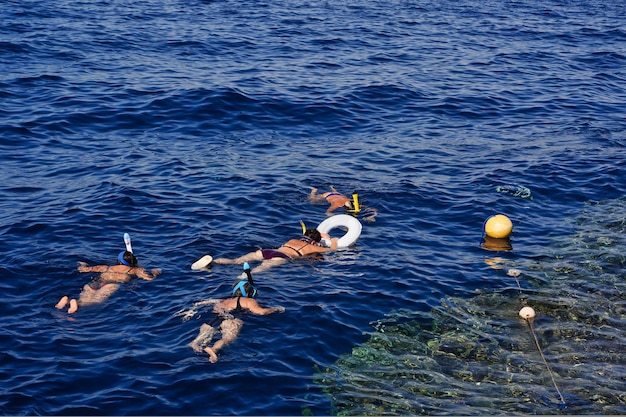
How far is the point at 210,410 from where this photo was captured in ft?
35.0

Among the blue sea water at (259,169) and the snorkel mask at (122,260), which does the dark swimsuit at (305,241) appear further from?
the snorkel mask at (122,260)

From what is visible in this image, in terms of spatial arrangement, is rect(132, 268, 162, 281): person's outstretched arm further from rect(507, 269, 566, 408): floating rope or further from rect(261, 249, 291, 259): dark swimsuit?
rect(507, 269, 566, 408): floating rope

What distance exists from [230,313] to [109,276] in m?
2.76

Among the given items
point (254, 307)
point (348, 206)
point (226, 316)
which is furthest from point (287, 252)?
point (226, 316)

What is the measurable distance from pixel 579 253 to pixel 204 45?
19621 millimetres

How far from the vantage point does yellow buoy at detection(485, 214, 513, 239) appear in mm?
16484

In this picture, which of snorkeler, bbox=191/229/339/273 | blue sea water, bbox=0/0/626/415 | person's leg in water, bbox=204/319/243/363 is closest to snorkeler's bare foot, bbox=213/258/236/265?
snorkeler, bbox=191/229/339/273

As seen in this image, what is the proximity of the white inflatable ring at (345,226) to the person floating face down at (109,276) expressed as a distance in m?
3.91

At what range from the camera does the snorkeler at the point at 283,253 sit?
15.1 m

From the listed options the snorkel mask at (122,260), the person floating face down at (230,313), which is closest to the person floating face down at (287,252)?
the person floating face down at (230,313)

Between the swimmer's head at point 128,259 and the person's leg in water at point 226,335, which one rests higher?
the swimmer's head at point 128,259

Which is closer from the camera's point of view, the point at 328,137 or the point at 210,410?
the point at 210,410

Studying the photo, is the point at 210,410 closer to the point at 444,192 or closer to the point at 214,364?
the point at 214,364

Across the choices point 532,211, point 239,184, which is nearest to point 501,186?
point 532,211
